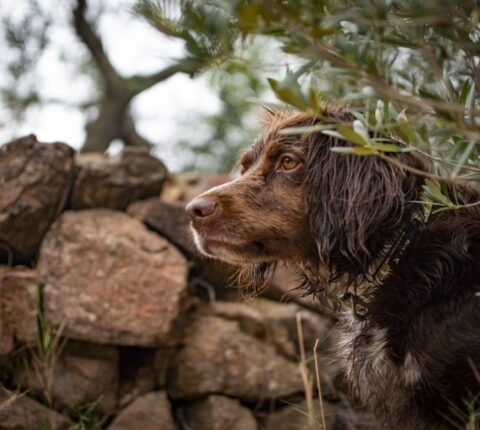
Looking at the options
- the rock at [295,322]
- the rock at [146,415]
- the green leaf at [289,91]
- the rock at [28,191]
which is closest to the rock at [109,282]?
the rock at [28,191]

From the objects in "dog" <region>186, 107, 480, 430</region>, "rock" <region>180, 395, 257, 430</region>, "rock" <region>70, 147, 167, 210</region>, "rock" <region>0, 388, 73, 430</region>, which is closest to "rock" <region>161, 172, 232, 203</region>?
"rock" <region>70, 147, 167, 210</region>

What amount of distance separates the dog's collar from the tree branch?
3955 mm

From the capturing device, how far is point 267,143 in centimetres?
303

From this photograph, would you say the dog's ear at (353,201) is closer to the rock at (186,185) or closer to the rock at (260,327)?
the rock at (260,327)

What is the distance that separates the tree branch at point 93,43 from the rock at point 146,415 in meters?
3.34

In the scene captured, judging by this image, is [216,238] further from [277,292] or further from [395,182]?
[277,292]

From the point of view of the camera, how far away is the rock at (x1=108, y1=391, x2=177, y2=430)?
392 cm

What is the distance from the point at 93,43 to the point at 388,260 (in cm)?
424

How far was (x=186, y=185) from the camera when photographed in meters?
5.29

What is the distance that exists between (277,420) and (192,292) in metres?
1.03

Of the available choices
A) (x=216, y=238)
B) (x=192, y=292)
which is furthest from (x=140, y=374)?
(x=216, y=238)

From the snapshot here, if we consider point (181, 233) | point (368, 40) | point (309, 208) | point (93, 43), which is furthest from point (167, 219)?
point (368, 40)

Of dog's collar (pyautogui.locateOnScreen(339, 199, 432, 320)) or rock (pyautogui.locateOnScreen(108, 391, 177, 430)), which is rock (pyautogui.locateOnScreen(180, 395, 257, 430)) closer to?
rock (pyautogui.locateOnScreen(108, 391, 177, 430))

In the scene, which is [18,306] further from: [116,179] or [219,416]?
[219,416]
